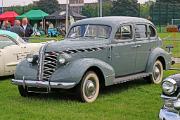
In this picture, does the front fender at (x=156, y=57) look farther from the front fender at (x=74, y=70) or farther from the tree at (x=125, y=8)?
the tree at (x=125, y=8)

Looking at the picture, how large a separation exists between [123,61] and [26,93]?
2.27 metres

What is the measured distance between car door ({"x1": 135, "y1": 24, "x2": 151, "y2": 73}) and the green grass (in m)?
0.57

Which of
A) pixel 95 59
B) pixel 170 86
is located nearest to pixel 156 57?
pixel 95 59

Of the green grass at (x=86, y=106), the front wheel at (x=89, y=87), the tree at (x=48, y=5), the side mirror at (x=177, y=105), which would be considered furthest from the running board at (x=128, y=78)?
the tree at (x=48, y=5)

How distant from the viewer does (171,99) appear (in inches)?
225

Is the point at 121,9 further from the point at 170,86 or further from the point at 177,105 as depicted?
the point at 177,105

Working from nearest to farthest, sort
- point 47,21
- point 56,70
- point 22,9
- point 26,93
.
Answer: point 56,70 < point 26,93 < point 47,21 < point 22,9

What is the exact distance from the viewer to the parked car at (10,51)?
38.6ft

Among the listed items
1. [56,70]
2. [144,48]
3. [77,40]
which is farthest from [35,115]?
[144,48]

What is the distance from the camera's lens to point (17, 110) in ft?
26.4

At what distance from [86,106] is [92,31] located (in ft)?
7.36

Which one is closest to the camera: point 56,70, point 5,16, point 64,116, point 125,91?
point 64,116

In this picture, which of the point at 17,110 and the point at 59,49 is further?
the point at 59,49

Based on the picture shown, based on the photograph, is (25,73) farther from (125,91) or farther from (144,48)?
(144,48)
